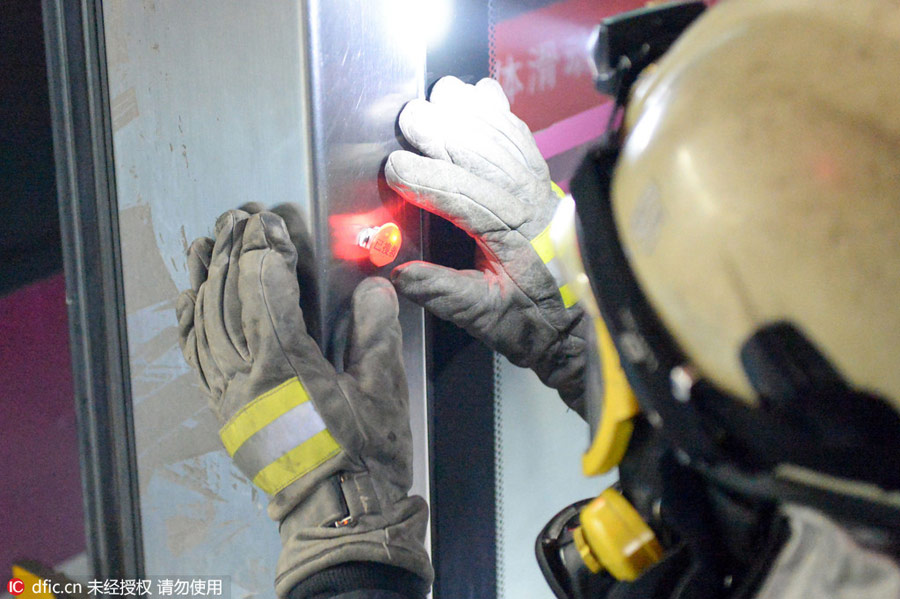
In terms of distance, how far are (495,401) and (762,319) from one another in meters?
0.81

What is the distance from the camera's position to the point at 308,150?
0.86 m

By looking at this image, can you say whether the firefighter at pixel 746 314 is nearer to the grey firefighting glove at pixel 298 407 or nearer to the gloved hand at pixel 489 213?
the grey firefighting glove at pixel 298 407

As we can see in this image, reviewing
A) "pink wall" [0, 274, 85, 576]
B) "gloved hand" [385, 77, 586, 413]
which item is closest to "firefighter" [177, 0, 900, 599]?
"gloved hand" [385, 77, 586, 413]

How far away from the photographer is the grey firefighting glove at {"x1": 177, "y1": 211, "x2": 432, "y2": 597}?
874 millimetres

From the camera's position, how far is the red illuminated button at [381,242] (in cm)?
95

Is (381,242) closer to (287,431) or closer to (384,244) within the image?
(384,244)

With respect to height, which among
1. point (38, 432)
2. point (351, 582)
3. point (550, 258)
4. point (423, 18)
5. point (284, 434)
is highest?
point (423, 18)

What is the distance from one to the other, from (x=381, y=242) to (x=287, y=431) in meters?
0.30

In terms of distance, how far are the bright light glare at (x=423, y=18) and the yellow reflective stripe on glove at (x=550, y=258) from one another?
1.00 ft

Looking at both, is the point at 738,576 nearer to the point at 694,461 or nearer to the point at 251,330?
the point at 694,461

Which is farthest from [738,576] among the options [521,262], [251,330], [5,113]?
[5,113]

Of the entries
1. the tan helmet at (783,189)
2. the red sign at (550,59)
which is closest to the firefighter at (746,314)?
the tan helmet at (783,189)

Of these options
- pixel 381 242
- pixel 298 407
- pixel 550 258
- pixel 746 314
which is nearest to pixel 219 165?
pixel 381 242

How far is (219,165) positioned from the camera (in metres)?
0.96
